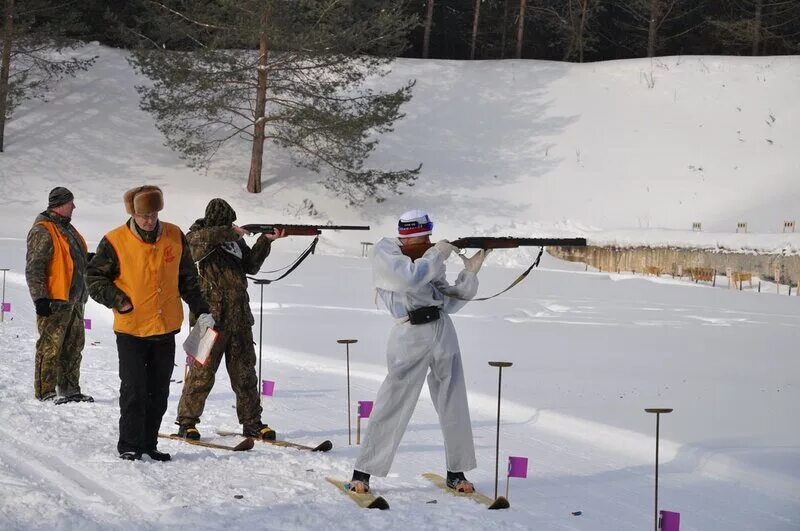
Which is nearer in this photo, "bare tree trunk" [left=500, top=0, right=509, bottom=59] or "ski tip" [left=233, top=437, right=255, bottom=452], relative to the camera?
"ski tip" [left=233, top=437, right=255, bottom=452]

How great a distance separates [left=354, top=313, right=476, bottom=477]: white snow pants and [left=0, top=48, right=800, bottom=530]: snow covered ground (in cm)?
24

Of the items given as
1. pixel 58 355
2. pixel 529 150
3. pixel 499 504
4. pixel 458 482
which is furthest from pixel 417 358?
pixel 529 150

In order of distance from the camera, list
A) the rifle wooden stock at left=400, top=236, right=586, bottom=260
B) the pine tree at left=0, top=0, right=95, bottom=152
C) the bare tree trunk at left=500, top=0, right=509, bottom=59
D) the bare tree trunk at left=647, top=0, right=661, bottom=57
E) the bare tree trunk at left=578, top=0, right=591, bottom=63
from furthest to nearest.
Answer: the bare tree trunk at left=500, top=0, right=509, bottom=59 < the bare tree trunk at left=578, top=0, right=591, bottom=63 < the bare tree trunk at left=647, top=0, right=661, bottom=57 < the pine tree at left=0, top=0, right=95, bottom=152 < the rifle wooden stock at left=400, top=236, right=586, bottom=260

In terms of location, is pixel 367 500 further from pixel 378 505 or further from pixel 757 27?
pixel 757 27

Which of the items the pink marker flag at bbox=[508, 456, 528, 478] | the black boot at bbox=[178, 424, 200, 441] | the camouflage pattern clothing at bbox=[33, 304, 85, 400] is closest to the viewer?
the pink marker flag at bbox=[508, 456, 528, 478]

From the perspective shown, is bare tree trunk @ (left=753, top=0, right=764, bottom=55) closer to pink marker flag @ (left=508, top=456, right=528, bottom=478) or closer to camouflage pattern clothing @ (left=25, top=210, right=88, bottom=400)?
camouflage pattern clothing @ (left=25, top=210, right=88, bottom=400)

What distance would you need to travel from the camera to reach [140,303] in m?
6.26

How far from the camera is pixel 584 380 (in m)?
8.73

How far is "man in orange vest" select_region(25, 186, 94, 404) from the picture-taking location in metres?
7.96

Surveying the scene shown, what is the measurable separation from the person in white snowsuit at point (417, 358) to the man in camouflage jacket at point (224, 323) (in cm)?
147

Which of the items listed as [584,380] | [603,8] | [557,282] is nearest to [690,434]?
[584,380]

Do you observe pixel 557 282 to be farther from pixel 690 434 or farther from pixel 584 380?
pixel 690 434

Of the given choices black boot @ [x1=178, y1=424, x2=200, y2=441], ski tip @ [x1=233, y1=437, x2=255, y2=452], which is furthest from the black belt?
black boot @ [x1=178, y1=424, x2=200, y2=441]

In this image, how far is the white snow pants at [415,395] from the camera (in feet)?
18.5
